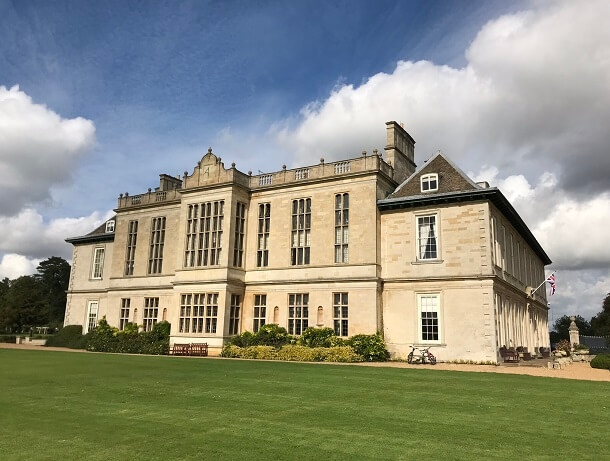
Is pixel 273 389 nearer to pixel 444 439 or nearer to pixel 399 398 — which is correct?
pixel 399 398

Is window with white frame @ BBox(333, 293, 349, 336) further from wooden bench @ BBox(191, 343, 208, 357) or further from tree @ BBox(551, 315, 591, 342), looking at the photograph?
tree @ BBox(551, 315, 591, 342)

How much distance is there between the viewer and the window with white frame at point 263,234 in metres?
31.2

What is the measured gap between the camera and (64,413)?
9.09 meters

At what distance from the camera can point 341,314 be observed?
2773 cm

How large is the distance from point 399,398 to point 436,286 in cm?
1552

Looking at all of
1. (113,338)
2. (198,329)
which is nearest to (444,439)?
(198,329)

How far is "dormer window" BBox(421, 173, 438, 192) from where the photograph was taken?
2736cm

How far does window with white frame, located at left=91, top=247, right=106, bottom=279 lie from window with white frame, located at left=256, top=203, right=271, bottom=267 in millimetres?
17487

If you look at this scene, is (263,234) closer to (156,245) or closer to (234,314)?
(234,314)

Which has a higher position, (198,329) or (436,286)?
(436,286)

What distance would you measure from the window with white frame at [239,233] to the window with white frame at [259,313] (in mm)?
2776

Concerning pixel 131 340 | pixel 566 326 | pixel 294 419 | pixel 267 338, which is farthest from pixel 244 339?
pixel 566 326

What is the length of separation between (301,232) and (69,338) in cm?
2217

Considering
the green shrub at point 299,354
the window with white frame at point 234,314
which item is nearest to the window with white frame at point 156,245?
the window with white frame at point 234,314
